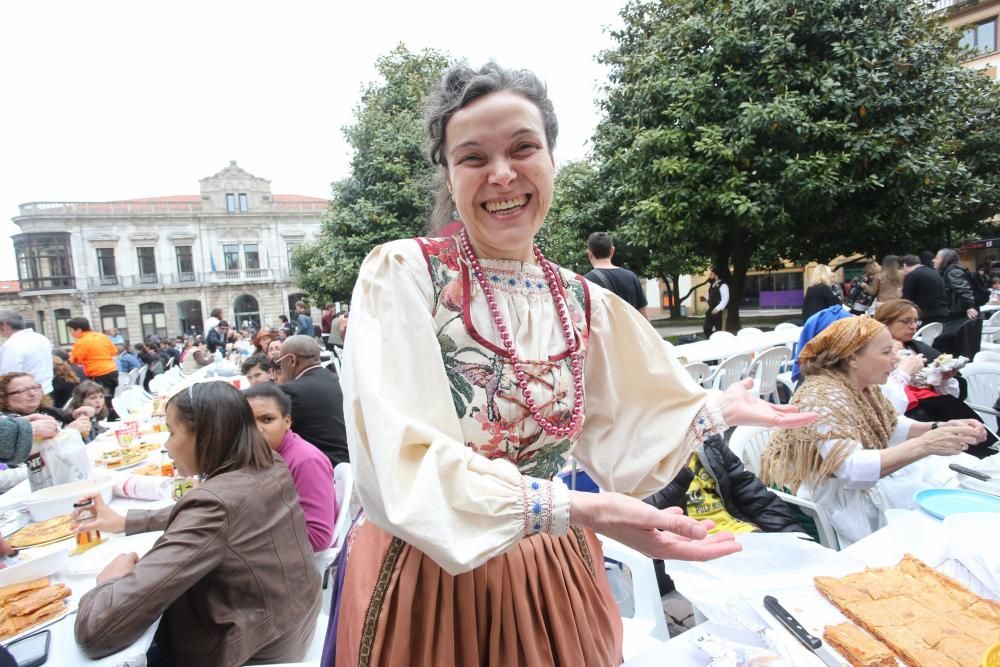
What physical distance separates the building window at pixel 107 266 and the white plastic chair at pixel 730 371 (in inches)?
1648

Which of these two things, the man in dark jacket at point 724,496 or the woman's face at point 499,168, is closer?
the woman's face at point 499,168

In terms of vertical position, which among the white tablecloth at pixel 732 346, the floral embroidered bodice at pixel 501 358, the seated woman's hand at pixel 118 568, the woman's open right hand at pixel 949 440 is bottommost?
the white tablecloth at pixel 732 346

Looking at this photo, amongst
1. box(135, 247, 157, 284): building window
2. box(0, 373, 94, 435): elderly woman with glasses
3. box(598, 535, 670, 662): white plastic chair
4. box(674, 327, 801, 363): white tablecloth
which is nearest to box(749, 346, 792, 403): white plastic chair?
box(674, 327, 801, 363): white tablecloth

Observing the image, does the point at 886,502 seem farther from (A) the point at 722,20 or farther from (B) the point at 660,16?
(B) the point at 660,16

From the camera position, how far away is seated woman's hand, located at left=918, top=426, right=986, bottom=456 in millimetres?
1984

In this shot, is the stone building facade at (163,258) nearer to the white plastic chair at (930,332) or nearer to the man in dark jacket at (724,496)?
the white plastic chair at (930,332)

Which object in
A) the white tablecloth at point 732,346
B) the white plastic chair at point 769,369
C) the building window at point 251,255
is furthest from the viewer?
the building window at point 251,255

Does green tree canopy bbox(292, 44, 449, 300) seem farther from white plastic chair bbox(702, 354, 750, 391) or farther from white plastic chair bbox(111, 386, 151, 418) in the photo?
white plastic chair bbox(702, 354, 750, 391)

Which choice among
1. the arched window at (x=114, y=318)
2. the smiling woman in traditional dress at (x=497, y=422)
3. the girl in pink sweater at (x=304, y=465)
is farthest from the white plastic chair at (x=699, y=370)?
the arched window at (x=114, y=318)

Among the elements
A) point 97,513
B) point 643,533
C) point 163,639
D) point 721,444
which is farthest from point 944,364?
point 97,513

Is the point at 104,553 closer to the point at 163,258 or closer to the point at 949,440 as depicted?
the point at 949,440

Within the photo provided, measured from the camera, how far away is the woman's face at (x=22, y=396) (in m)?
3.69

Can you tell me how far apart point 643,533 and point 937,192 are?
11163 mm

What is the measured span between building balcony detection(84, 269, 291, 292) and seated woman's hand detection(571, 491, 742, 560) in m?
42.0
